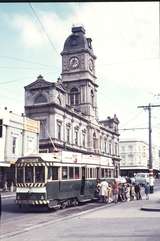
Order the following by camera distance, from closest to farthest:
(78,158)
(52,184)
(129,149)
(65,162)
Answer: (52,184) < (65,162) < (78,158) < (129,149)

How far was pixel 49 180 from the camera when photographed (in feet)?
75.0

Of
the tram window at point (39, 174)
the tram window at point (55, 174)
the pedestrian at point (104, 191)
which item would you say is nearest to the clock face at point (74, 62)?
the pedestrian at point (104, 191)

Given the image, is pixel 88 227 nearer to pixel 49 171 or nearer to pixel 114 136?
pixel 49 171

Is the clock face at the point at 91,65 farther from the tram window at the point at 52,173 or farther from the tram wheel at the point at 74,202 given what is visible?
the tram window at the point at 52,173

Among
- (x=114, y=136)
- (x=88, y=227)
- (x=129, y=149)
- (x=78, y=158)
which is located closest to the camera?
(x=88, y=227)

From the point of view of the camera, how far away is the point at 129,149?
465 feet

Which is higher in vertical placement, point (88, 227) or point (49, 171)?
point (49, 171)

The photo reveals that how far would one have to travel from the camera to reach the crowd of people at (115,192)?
99.6 feet

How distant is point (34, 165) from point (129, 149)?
12026 cm

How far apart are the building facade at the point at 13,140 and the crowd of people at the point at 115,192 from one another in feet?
60.7

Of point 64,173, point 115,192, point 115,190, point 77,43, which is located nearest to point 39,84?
point 77,43

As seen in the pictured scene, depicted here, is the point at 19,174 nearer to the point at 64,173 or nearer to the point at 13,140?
the point at 64,173

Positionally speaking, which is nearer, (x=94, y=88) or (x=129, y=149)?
(x=94, y=88)

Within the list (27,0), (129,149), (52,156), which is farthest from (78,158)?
(129,149)
